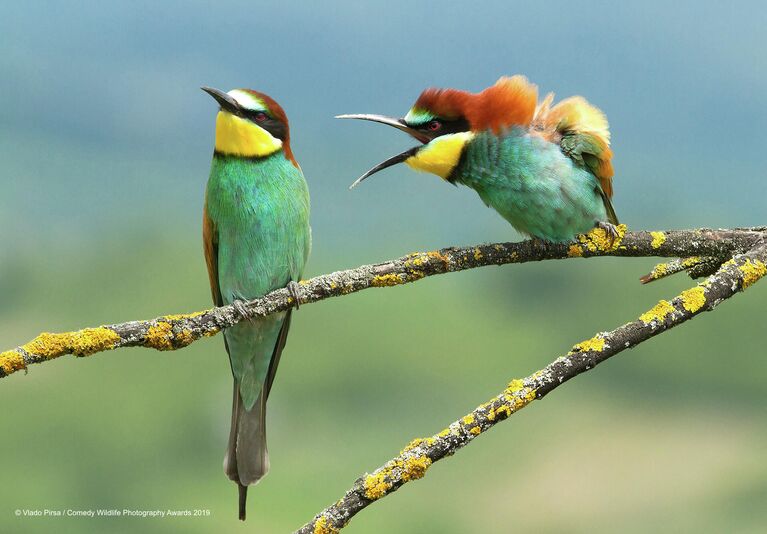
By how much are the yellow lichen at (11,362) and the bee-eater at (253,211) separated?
0.91 m

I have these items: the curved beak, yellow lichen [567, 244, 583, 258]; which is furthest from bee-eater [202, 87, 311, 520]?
yellow lichen [567, 244, 583, 258]

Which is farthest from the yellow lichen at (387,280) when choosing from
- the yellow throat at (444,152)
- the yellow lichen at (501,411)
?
the yellow throat at (444,152)

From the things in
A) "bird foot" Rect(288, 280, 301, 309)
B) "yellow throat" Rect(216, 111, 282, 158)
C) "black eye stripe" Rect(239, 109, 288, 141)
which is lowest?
"bird foot" Rect(288, 280, 301, 309)

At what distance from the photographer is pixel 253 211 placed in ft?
7.36

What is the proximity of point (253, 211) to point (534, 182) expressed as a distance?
2.46 feet

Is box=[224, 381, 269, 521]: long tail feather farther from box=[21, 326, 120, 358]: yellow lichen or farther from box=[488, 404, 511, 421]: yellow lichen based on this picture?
box=[488, 404, 511, 421]: yellow lichen

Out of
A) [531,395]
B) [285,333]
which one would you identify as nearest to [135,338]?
[531,395]

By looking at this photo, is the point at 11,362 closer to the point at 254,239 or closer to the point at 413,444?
the point at 413,444

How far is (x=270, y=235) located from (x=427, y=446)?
3.38ft

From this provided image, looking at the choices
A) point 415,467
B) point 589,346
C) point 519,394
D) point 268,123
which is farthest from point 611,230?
point 268,123

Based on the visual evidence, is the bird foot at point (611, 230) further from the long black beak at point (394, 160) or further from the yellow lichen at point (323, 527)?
the yellow lichen at point (323, 527)

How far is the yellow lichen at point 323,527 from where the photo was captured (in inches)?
50.4

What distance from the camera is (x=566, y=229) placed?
6.59ft

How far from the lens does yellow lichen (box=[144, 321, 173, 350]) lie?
1.53 m
